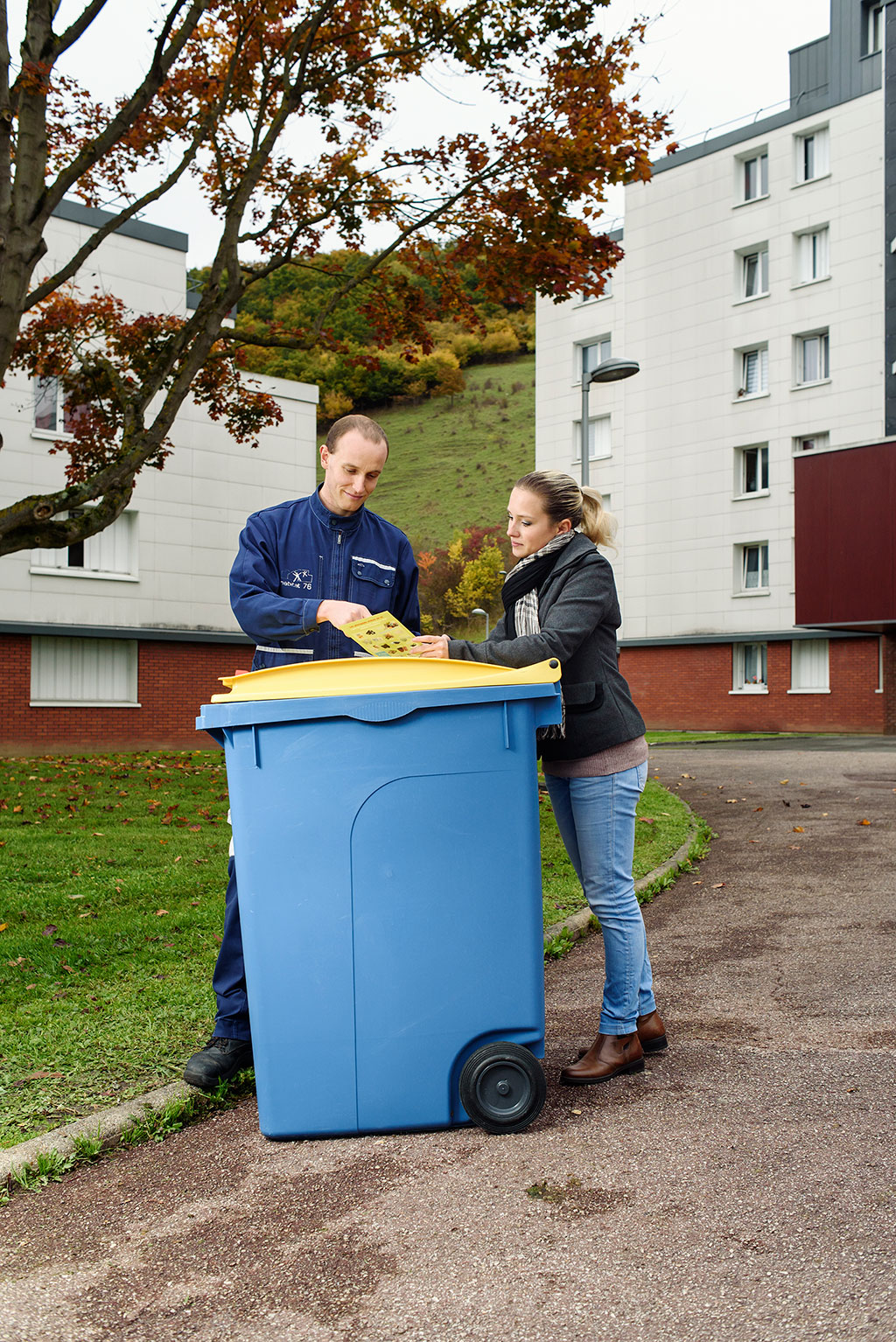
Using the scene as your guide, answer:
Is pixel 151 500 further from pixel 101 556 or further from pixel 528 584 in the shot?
pixel 528 584

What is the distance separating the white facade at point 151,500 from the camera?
2200cm

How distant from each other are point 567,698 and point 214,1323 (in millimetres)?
1934

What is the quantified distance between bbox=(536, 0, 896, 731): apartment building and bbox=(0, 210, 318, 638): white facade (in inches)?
455

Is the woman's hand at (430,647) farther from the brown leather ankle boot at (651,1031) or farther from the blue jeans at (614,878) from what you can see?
the brown leather ankle boot at (651,1031)

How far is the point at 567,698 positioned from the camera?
11.3 feet

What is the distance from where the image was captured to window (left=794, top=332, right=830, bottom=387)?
29.9 meters

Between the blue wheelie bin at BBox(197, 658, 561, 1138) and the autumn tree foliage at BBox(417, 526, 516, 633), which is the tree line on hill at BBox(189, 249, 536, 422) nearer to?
the blue wheelie bin at BBox(197, 658, 561, 1138)

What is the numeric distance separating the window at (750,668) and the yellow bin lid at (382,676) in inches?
1118

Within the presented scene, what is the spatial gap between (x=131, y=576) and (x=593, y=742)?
21.5 metres

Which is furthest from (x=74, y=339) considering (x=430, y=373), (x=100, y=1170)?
(x=430, y=373)

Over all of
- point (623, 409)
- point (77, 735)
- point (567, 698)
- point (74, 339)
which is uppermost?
point (623, 409)

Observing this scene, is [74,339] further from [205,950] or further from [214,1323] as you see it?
[214,1323]

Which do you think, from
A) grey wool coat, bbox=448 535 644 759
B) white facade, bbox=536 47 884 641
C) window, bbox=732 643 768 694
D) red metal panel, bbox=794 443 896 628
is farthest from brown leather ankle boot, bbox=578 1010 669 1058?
window, bbox=732 643 768 694

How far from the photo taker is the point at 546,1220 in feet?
8.31
